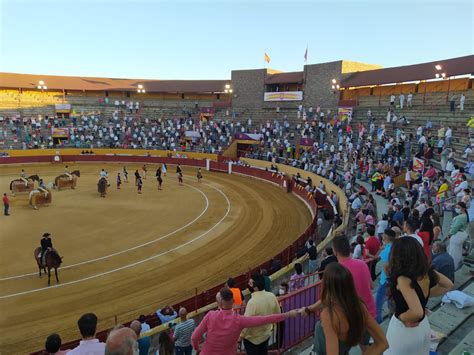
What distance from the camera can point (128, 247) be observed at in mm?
16078

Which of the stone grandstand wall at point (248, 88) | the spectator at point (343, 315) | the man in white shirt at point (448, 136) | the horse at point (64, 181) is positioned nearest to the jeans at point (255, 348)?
the spectator at point (343, 315)

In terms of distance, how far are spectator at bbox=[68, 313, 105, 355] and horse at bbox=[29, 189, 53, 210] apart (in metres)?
21.4

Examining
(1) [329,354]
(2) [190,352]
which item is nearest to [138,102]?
(2) [190,352]

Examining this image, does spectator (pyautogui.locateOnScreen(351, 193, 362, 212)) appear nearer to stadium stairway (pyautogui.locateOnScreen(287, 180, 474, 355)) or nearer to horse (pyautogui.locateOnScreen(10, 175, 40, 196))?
stadium stairway (pyautogui.locateOnScreen(287, 180, 474, 355))

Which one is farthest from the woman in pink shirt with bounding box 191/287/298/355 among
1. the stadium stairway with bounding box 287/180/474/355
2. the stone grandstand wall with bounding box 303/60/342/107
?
the stone grandstand wall with bounding box 303/60/342/107

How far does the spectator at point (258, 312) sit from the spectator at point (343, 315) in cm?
165

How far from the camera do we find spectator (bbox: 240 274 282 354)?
441 cm

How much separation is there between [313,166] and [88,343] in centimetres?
2840

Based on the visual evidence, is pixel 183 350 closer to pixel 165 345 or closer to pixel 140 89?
pixel 165 345

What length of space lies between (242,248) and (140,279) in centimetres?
509

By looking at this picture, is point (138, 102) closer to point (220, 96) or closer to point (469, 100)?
point (220, 96)

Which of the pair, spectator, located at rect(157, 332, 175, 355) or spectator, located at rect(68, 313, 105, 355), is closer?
spectator, located at rect(68, 313, 105, 355)

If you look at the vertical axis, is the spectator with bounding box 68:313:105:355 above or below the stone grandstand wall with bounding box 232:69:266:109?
below

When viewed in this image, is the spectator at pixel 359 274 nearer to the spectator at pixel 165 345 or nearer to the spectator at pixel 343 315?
the spectator at pixel 343 315
